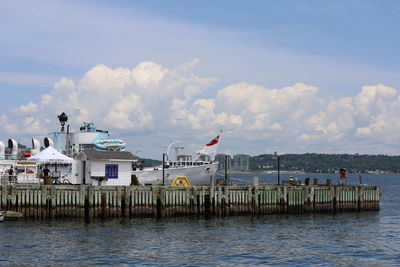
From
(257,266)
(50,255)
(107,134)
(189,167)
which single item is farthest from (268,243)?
(189,167)

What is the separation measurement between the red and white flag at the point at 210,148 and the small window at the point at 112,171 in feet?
182

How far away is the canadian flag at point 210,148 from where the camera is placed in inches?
4424

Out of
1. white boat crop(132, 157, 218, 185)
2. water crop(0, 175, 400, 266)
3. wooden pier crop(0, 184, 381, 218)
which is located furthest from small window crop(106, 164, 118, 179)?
white boat crop(132, 157, 218, 185)

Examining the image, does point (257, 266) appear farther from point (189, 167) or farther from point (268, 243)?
point (189, 167)

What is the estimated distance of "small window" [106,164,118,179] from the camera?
5634 cm

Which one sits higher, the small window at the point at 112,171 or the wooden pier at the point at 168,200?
the small window at the point at 112,171

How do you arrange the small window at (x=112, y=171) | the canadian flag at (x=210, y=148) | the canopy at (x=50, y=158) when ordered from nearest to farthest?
the small window at (x=112, y=171)
the canopy at (x=50, y=158)
the canadian flag at (x=210, y=148)

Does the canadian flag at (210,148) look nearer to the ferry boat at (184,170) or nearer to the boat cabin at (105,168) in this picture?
the ferry boat at (184,170)

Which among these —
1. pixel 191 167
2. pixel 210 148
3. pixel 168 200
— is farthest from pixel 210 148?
pixel 168 200

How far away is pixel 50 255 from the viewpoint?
37312mm

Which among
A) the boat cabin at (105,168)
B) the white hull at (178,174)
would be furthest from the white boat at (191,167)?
the boat cabin at (105,168)

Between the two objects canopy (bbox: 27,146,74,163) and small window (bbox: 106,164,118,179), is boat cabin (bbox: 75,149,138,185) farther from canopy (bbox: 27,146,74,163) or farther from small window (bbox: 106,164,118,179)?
canopy (bbox: 27,146,74,163)

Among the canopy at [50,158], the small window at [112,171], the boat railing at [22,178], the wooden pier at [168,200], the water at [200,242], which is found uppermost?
the canopy at [50,158]

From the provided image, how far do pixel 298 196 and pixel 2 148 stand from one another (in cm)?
3782
